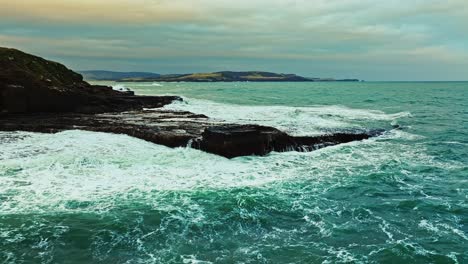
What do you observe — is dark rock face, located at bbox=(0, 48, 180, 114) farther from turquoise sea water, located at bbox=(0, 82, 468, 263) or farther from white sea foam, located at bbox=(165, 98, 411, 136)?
white sea foam, located at bbox=(165, 98, 411, 136)

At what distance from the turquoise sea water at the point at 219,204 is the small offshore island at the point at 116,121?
1.00 metres

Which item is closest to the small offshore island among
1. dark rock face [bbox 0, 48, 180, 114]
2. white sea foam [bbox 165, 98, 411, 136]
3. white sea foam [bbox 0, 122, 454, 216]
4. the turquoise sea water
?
dark rock face [bbox 0, 48, 180, 114]

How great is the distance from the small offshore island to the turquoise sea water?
3.27 ft

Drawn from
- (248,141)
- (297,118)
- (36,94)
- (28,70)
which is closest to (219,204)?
(248,141)

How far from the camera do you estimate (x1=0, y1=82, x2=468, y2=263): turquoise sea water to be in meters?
12.8

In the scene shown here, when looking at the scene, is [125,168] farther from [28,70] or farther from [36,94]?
[28,70]

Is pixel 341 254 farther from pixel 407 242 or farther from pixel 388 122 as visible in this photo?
pixel 388 122

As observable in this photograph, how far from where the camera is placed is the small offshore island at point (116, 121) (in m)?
25.5

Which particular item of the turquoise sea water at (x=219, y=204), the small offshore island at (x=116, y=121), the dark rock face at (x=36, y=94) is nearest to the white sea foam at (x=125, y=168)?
the turquoise sea water at (x=219, y=204)

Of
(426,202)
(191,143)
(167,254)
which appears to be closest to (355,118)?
(191,143)

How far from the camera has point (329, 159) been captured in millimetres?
25391

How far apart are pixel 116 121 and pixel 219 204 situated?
18.2 m

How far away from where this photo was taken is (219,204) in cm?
1678

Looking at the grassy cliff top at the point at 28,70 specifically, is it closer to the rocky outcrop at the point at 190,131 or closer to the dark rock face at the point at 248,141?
the rocky outcrop at the point at 190,131
